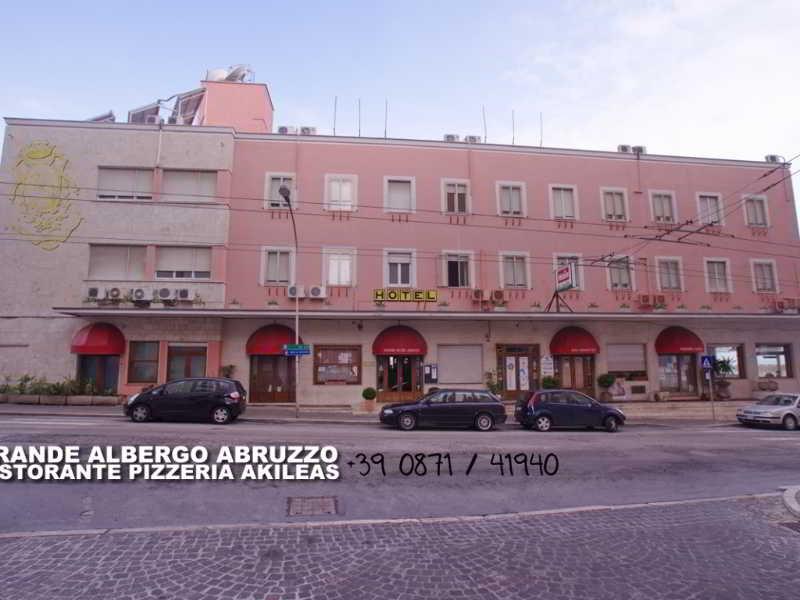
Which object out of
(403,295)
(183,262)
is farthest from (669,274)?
(183,262)

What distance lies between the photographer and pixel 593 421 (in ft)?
56.2

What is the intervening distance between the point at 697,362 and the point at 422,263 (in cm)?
1592

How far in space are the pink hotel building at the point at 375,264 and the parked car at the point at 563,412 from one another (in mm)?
5883

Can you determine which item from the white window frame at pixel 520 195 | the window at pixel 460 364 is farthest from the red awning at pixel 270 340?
the white window frame at pixel 520 195

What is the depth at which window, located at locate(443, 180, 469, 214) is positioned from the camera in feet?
80.1

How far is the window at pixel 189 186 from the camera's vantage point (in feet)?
74.0

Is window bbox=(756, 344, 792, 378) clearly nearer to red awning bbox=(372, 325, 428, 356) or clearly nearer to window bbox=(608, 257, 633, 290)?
window bbox=(608, 257, 633, 290)

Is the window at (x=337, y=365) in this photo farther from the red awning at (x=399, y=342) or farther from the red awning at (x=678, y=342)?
the red awning at (x=678, y=342)

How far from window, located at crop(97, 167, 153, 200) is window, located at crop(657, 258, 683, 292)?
2637cm

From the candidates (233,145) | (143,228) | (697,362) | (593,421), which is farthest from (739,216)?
(143,228)

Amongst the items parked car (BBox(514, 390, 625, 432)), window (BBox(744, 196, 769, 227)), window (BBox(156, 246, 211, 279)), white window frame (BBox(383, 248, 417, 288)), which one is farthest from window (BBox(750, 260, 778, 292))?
window (BBox(156, 246, 211, 279))

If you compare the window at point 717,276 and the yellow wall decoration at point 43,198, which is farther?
the window at point 717,276

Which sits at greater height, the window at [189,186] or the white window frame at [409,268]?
the window at [189,186]

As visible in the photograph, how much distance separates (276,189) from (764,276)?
27161 mm
